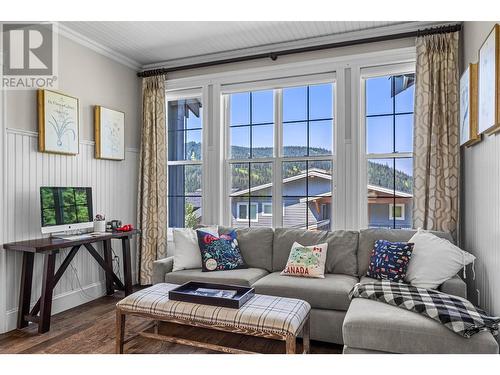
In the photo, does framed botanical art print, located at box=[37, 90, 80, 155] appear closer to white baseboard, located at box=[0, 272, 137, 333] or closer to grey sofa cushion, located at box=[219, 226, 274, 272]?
white baseboard, located at box=[0, 272, 137, 333]

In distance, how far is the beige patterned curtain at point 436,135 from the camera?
296cm

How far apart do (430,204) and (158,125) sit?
3.02 meters

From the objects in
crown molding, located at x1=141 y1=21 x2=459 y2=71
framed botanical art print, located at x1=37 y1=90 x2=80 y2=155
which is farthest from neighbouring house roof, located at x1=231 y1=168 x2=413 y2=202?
framed botanical art print, located at x1=37 y1=90 x2=80 y2=155

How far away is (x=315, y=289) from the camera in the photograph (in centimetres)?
247

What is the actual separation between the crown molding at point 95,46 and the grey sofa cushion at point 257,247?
97.4 inches

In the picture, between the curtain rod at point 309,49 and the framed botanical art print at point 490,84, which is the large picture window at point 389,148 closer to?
the curtain rod at point 309,49

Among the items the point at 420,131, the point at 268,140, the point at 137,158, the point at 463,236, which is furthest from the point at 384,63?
the point at 137,158

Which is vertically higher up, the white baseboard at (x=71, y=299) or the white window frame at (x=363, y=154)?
the white window frame at (x=363, y=154)

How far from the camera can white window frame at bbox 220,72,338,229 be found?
3.51 meters

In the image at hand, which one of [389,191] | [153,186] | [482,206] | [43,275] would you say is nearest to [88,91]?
[153,186]

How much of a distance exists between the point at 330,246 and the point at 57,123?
2720mm

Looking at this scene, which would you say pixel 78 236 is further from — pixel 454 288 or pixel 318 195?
pixel 454 288

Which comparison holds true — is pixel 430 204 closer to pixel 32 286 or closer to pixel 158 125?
pixel 158 125

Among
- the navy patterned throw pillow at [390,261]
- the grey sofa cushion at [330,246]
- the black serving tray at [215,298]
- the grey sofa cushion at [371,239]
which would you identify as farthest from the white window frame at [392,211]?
the black serving tray at [215,298]
